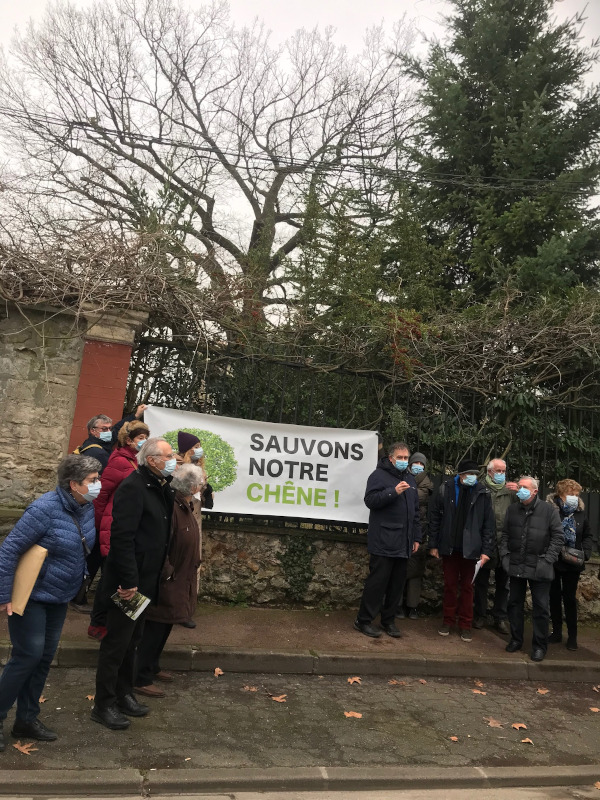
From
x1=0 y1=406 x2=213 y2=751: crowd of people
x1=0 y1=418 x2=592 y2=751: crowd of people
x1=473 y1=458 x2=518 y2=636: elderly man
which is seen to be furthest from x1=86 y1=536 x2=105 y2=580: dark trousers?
x1=473 y1=458 x2=518 y2=636: elderly man

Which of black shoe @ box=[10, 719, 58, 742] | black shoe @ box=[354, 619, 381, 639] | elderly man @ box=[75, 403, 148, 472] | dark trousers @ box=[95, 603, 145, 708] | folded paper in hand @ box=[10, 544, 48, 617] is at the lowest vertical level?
black shoe @ box=[10, 719, 58, 742]

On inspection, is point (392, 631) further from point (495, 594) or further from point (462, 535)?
point (495, 594)

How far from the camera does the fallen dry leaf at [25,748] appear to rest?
381 cm

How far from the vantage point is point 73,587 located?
4020 mm

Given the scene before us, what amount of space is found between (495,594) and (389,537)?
180 cm

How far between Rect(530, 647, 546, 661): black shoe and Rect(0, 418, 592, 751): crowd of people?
0.03 feet

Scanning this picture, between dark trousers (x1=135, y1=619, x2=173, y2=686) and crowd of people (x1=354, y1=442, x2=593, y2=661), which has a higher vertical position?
crowd of people (x1=354, y1=442, x2=593, y2=661)

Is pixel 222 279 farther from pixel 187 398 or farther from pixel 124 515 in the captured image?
pixel 124 515

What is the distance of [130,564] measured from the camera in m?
4.21

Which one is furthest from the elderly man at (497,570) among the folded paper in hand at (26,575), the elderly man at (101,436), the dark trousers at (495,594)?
the folded paper in hand at (26,575)

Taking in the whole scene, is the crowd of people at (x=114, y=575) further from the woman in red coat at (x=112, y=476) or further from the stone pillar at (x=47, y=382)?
the stone pillar at (x=47, y=382)

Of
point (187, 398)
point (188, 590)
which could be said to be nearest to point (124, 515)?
point (188, 590)

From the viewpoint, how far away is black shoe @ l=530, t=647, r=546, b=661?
21.2 ft

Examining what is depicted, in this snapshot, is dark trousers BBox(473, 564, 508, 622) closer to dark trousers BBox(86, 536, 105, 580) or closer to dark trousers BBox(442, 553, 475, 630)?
dark trousers BBox(442, 553, 475, 630)
